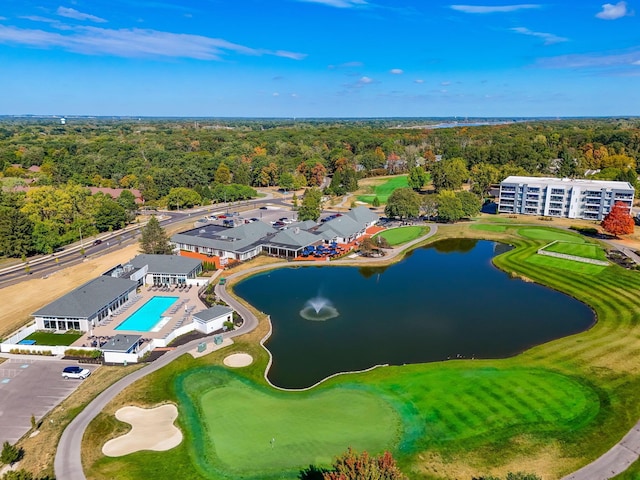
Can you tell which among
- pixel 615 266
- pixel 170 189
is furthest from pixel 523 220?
pixel 170 189

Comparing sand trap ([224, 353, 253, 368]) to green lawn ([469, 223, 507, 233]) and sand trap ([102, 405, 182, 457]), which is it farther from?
green lawn ([469, 223, 507, 233])

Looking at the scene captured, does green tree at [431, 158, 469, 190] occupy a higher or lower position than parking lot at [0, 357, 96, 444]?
higher

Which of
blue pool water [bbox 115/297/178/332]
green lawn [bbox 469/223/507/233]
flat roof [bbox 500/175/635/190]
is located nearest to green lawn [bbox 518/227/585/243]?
green lawn [bbox 469/223/507/233]

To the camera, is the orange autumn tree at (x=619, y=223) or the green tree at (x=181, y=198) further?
the green tree at (x=181, y=198)

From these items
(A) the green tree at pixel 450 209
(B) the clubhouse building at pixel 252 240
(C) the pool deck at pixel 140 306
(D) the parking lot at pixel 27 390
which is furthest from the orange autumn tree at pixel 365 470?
(A) the green tree at pixel 450 209

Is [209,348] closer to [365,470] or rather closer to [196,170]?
[365,470]

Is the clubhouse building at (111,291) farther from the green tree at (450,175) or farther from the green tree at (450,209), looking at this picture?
the green tree at (450,175)

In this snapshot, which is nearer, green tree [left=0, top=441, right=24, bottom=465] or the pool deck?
green tree [left=0, top=441, right=24, bottom=465]
